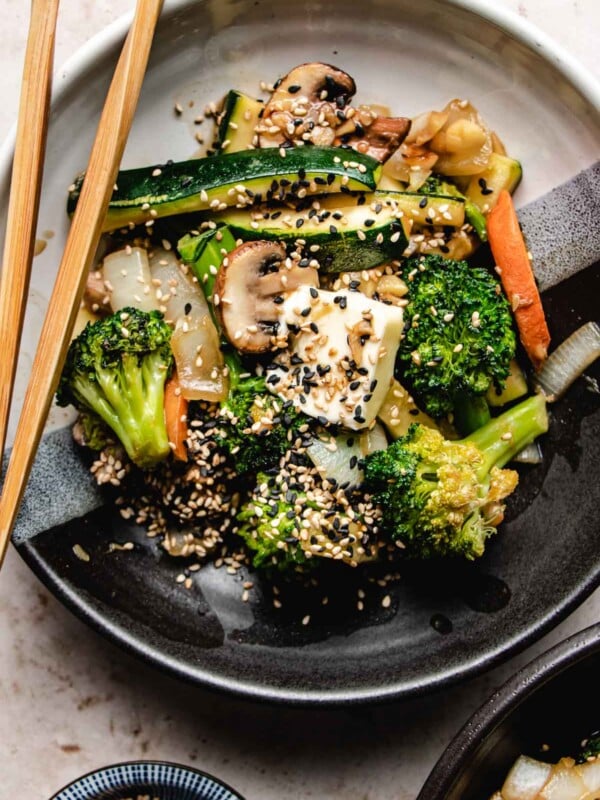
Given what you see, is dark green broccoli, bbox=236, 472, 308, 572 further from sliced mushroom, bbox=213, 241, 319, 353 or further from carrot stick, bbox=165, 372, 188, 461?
sliced mushroom, bbox=213, 241, 319, 353

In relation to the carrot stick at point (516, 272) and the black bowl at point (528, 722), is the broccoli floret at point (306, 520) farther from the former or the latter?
the carrot stick at point (516, 272)

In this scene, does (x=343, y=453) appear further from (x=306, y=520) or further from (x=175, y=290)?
(x=175, y=290)

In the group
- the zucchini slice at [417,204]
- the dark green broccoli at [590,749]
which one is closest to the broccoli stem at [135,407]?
the zucchini slice at [417,204]

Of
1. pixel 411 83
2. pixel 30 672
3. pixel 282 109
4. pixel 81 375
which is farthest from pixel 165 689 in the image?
pixel 411 83

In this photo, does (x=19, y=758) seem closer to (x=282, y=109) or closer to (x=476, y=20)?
(x=282, y=109)

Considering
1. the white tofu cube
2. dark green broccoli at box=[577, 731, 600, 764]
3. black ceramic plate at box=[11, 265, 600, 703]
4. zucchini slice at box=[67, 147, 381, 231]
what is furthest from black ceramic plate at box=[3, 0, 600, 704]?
the white tofu cube
